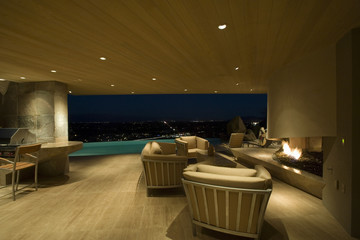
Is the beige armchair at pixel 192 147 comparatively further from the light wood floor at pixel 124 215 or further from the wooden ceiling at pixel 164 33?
the wooden ceiling at pixel 164 33

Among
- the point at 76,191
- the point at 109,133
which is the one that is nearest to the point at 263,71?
the point at 76,191

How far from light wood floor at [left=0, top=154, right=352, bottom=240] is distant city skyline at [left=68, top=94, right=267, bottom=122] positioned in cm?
2900

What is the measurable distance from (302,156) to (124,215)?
13.2ft

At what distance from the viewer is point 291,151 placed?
494 cm

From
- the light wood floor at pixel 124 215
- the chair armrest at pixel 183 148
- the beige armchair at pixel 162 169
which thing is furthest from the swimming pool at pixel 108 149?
the beige armchair at pixel 162 169

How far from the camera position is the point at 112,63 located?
4.07 m

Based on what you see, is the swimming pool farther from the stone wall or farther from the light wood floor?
the light wood floor

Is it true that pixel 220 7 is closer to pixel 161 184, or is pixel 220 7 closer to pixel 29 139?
pixel 161 184

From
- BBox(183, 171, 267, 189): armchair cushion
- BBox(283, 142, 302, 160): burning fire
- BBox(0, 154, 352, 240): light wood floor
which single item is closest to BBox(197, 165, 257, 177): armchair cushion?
BBox(183, 171, 267, 189): armchair cushion

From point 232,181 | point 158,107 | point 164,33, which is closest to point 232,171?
point 232,181

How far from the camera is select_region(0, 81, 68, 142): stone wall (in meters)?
5.68

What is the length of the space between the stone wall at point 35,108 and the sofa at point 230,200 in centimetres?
529

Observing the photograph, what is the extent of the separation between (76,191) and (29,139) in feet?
7.41

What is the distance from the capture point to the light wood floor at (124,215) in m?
2.38
